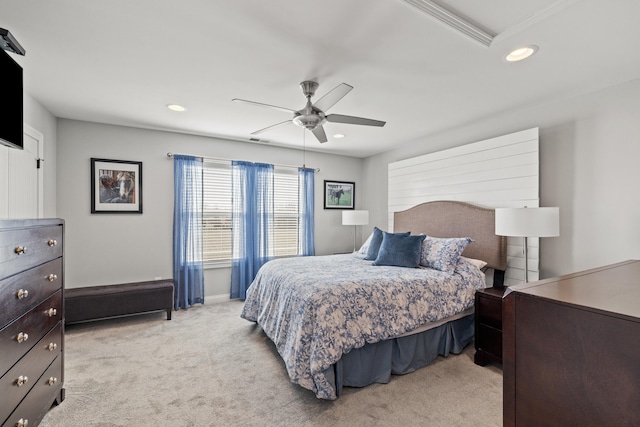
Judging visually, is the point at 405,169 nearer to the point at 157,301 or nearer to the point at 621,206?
the point at 621,206

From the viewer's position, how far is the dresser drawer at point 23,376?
1.37 meters

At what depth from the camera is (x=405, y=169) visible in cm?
462

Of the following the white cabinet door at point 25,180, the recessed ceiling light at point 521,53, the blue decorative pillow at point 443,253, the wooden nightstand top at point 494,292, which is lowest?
the wooden nightstand top at point 494,292

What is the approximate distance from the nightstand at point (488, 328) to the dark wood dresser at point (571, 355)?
1.75 m

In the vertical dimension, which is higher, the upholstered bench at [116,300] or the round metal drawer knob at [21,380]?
the round metal drawer knob at [21,380]

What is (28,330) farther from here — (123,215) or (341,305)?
(123,215)

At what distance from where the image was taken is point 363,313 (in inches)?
89.3

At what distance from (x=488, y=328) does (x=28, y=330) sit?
3.28 m

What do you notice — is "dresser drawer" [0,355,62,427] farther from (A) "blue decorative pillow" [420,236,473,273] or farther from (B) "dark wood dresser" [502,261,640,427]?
(A) "blue decorative pillow" [420,236,473,273]

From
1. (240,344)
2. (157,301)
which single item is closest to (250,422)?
(240,344)

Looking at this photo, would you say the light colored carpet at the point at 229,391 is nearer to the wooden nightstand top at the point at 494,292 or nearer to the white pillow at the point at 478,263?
the wooden nightstand top at the point at 494,292

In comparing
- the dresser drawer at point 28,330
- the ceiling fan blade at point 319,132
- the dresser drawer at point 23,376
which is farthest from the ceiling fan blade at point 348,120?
the dresser drawer at point 23,376

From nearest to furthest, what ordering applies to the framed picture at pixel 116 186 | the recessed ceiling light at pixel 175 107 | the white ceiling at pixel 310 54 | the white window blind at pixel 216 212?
the white ceiling at pixel 310 54
the recessed ceiling light at pixel 175 107
the framed picture at pixel 116 186
the white window blind at pixel 216 212

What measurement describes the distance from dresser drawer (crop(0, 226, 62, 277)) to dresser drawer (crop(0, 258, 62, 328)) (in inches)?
1.7
